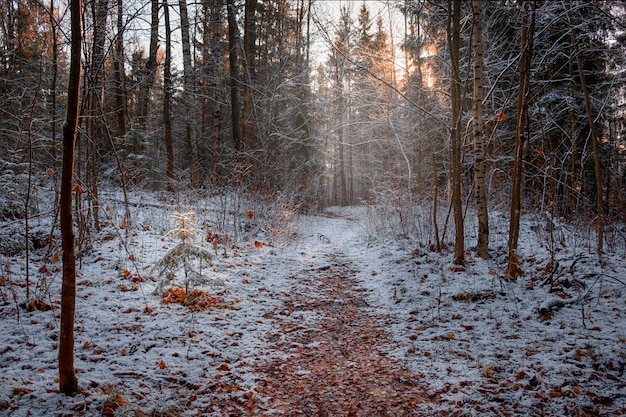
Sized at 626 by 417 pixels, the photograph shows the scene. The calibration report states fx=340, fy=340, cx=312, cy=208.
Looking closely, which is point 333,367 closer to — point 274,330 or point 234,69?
point 274,330

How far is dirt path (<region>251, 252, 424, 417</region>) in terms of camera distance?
9.52 feet

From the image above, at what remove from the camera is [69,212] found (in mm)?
2426

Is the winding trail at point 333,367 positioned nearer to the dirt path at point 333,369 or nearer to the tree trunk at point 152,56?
the dirt path at point 333,369

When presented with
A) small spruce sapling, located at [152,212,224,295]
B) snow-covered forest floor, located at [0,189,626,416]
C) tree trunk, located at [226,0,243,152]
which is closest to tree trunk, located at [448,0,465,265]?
snow-covered forest floor, located at [0,189,626,416]

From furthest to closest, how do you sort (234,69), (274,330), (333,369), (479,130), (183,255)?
(234,69)
(479,130)
(183,255)
(274,330)
(333,369)

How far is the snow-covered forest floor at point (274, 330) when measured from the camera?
2762 mm

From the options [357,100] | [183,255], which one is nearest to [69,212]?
[183,255]

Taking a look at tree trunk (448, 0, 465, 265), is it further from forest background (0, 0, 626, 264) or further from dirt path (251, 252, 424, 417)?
dirt path (251, 252, 424, 417)

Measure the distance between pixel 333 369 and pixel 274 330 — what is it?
3.74ft

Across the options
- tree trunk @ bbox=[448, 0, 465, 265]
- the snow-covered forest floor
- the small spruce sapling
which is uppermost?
tree trunk @ bbox=[448, 0, 465, 265]

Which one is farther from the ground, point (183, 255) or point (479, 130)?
point (479, 130)

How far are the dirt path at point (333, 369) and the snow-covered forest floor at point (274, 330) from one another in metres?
0.06

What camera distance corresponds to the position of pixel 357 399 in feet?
9.83

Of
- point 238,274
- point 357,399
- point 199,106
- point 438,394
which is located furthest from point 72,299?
point 199,106
